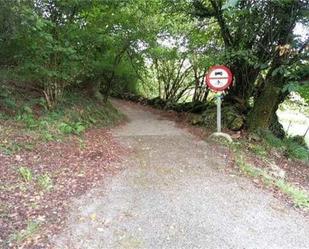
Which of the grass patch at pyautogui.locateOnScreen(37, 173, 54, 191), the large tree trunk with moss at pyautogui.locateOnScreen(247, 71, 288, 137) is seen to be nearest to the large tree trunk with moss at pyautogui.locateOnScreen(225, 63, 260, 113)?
the large tree trunk with moss at pyautogui.locateOnScreen(247, 71, 288, 137)

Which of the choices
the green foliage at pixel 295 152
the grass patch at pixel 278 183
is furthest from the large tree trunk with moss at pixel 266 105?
the grass patch at pixel 278 183

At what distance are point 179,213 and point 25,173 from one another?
241cm

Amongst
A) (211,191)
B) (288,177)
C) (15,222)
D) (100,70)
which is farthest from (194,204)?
(100,70)

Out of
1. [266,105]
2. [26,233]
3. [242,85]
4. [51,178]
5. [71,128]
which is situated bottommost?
[26,233]

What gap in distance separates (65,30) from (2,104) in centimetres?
227

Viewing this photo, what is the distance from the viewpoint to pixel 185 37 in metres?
13.3

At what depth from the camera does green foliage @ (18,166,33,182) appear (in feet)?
17.2

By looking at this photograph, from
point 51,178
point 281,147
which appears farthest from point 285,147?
point 51,178

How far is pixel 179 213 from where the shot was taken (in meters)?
4.68

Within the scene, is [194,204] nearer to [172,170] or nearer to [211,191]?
[211,191]

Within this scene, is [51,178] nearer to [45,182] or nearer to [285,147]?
[45,182]

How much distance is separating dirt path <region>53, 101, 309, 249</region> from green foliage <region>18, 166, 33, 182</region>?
95cm

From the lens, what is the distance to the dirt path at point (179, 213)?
159 inches

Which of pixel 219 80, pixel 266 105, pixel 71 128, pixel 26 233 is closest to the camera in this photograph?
pixel 26 233
